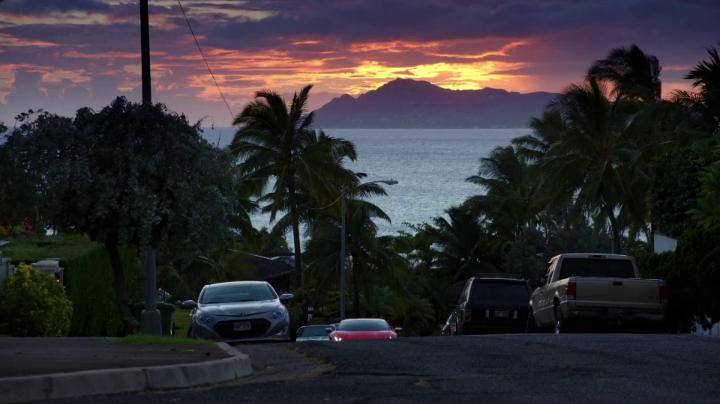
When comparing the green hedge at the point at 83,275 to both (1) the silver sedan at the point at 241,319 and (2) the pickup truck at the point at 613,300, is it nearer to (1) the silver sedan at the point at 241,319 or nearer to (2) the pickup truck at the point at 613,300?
(1) the silver sedan at the point at 241,319

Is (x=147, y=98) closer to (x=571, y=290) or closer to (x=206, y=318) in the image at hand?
(x=206, y=318)

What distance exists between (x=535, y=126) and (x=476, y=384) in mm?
52041

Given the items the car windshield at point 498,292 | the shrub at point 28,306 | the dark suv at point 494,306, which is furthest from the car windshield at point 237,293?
the car windshield at point 498,292

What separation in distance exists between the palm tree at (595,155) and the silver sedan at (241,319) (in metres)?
32.0

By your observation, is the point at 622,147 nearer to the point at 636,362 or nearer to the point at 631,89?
the point at 631,89

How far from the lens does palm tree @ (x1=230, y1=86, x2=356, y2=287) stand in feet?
198

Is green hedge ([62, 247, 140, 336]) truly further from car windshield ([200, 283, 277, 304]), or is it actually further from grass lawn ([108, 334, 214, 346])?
grass lawn ([108, 334, 214, 346])

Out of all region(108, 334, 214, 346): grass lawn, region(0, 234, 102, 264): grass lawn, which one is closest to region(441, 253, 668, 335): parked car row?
region(0, 234, 102, 264): grass lawn

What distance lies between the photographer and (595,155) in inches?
2194

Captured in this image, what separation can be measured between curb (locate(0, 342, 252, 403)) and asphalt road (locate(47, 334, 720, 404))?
0.42 meters

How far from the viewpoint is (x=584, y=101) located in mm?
55438

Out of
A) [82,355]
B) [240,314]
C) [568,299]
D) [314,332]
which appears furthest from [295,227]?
[82,355]

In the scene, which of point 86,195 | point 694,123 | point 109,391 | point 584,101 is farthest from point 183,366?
point 584,101

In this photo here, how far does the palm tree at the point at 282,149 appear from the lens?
6028cm
